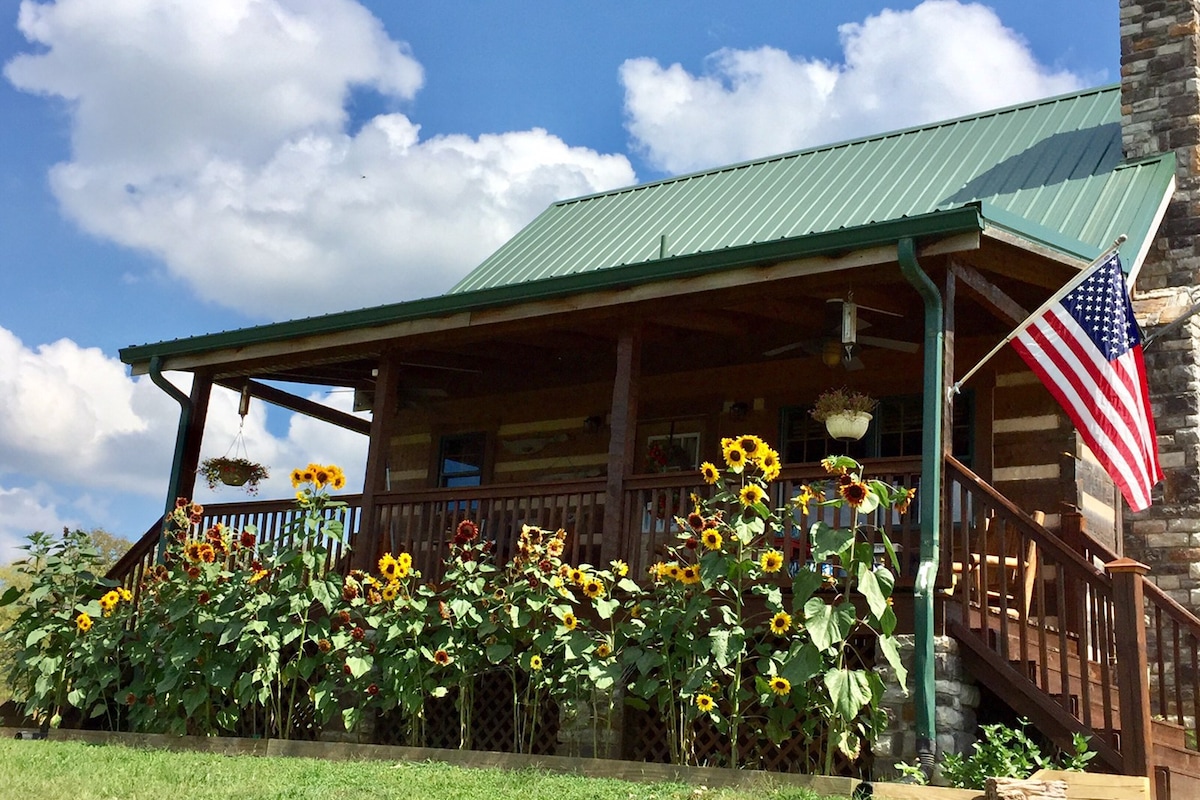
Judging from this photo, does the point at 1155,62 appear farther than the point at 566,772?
Yes

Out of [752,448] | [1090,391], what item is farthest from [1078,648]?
[752,448]

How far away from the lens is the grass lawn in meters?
7.15

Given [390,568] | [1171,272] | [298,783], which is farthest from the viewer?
[1171,272]

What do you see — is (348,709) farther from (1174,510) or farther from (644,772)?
(1174,510)

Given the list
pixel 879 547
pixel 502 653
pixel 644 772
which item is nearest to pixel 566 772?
pixel 644 772

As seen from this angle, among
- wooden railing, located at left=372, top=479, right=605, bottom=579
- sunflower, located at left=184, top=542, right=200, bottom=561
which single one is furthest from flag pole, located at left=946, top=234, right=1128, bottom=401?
sunflower, located at left=184, top=542, right=200, bottom=561

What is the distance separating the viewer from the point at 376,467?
11820mm

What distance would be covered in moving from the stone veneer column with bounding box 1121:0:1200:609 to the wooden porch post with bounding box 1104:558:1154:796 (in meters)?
4.08

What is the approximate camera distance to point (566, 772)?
27.2 ft

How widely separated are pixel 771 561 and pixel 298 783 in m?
3.16

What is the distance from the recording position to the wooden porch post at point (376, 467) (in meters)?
11.7

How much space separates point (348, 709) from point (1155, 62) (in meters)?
9.84

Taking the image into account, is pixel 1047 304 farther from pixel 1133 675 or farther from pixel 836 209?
pixel 836 209

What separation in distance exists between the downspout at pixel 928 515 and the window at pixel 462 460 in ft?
24.1
